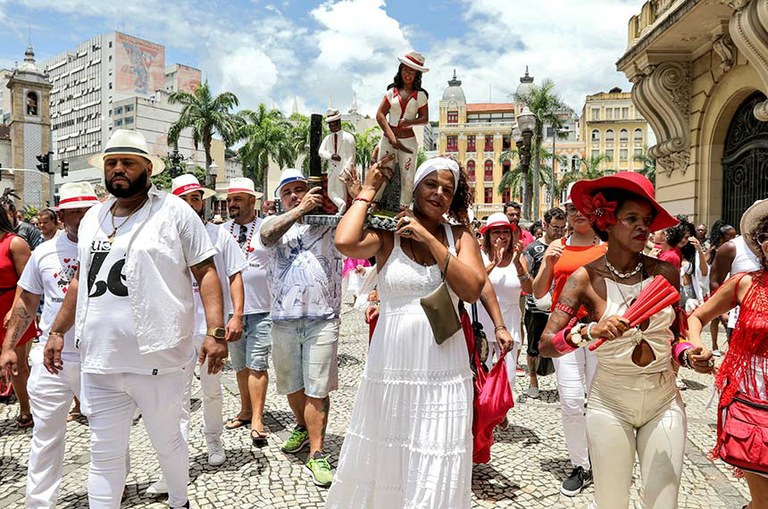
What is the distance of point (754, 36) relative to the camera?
1033 centimetres

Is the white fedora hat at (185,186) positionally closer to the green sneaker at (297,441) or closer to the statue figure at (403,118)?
the statue figure at (403,118)

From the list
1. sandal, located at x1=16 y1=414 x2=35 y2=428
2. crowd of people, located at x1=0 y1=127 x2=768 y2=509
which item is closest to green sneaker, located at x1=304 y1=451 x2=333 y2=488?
crowd of people, located at x1=0 y1=127 x2=768 y2=509

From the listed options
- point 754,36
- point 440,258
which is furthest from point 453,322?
point 754,36

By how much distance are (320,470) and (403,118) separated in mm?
2608

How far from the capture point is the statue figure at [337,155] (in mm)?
4293

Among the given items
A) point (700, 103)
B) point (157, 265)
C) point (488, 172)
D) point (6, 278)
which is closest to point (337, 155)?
point (157, 265)

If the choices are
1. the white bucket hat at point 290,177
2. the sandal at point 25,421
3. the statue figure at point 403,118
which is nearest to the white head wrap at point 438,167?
the statue figure at point 403,118

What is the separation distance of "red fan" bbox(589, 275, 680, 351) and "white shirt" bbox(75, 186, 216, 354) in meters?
2.17

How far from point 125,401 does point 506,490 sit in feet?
8.72

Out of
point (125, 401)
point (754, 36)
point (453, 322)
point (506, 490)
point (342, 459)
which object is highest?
point (754, 36)

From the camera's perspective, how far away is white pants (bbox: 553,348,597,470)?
4.10 metres

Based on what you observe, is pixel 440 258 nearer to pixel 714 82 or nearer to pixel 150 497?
pixel 150 497

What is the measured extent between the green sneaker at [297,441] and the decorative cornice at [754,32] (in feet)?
35.2

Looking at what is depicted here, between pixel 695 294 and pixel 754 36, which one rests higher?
pixel 754 36
